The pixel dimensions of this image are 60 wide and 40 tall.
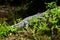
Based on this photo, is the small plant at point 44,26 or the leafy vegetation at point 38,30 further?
the small plant at point 44,26

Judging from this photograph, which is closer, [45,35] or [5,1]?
[45,35]

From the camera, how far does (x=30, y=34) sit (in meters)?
5.98

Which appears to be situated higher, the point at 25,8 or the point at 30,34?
the point at 25,8

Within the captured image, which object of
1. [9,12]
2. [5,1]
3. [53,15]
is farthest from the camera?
[5,1]

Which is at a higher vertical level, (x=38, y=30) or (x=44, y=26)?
(x=44, y=26)

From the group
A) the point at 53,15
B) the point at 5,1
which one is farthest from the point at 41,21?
the point at 5,1

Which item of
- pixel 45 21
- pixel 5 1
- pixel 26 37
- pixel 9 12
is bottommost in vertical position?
pixel 26 37

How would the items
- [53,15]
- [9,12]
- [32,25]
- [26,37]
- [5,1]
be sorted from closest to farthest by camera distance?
[26,37], [32,25], [53,15], [9,12], [5,1]

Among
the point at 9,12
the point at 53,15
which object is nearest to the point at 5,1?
the point at 9,12

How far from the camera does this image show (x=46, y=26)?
20.4 ft

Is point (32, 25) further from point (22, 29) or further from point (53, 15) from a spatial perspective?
point (53, 15)

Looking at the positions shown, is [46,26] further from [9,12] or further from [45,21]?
[9,12]

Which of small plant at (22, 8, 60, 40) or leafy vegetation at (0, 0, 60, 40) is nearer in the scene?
leafy vegetation at (0, 0, 60, 40)

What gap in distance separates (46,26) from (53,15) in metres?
0.82
